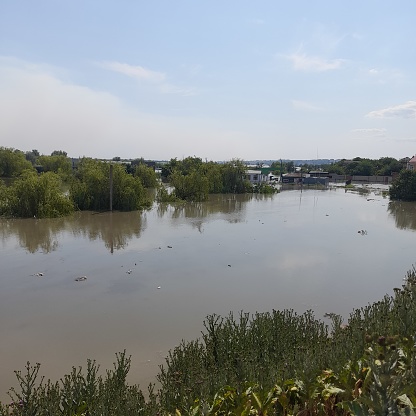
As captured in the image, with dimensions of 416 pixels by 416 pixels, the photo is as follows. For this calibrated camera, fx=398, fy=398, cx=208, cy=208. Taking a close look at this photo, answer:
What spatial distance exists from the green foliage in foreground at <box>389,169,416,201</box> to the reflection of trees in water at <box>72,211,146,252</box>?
2590 centimetres

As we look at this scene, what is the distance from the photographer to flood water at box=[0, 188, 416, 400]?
6836mm

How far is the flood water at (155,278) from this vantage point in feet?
22.4

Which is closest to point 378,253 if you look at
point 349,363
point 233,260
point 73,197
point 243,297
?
point 233,260

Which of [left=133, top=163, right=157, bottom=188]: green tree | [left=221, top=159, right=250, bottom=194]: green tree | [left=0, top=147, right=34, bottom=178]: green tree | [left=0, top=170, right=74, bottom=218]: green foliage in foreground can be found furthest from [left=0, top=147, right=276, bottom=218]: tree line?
[left=0, top=147, right=34, bottom=178]: green tree

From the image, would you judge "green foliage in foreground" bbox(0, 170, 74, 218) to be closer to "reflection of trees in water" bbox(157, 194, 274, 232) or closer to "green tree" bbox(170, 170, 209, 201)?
"reflection of trees in water" bbox(157, 194, 274, 232)

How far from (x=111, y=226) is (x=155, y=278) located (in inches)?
353

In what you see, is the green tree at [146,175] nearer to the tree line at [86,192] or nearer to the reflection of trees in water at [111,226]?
the tree line at [86,192]

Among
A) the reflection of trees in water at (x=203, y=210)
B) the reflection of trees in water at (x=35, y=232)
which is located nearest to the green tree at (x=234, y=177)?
the reflection of trees in water at (x=203, y=210)

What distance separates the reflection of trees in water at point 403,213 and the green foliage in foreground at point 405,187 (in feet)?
6.46

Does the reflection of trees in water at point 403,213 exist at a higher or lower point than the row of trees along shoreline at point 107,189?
lower

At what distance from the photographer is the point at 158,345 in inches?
264

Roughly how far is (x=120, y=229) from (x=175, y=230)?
252 centimetres

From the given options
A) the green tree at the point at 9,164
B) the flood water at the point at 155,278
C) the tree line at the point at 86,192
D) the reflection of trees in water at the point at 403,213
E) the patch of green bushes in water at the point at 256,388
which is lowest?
the flood water at the point at 155,278

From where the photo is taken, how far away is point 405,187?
3672cm
